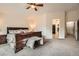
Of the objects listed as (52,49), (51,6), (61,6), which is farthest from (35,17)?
(52,49)

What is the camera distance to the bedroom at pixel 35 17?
174cm

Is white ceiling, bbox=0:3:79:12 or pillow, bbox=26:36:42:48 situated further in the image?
pillow, bbox=26:36:42:48

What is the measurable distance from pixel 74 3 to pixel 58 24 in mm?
359

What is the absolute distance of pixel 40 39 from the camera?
182 centimetres

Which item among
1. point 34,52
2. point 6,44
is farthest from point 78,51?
point 6,44

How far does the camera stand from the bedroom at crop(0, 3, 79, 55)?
174cm

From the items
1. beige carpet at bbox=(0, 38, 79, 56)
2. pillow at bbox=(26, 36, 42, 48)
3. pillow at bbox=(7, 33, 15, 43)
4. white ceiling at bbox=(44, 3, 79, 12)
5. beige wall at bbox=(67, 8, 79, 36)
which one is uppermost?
white ceiling at bbox=(44, 3, 79, 12)

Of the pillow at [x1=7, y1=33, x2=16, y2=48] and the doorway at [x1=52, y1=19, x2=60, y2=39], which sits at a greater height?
the doorway at [x1=52, y1=19, x2=60, y2=39]

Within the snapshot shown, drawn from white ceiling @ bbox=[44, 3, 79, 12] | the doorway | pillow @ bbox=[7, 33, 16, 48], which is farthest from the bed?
white ceiling @ bbox=[44, 3, 79, 12]

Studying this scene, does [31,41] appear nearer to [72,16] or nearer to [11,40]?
[11,40]

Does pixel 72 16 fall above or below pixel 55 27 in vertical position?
above

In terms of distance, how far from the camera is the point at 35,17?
1.82 meters

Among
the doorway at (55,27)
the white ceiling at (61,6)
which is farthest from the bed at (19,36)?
the white ceiling at (61,6)

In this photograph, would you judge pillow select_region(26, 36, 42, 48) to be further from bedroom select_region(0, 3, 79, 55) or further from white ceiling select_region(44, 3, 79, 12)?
white ceiling select_region(44, 3, 79, 12)
